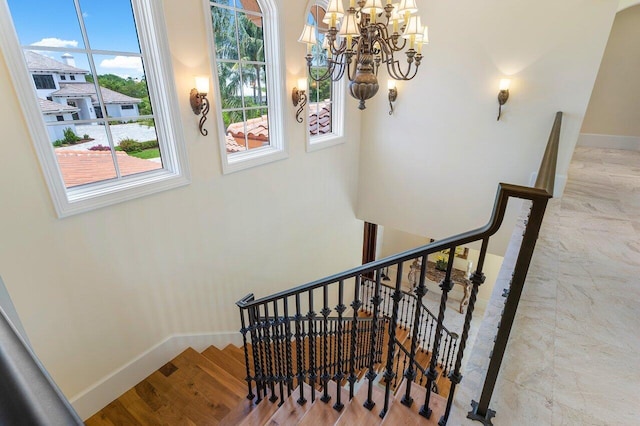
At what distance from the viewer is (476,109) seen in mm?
4215

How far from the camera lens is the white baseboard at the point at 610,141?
17.0 feet

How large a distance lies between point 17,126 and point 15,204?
0.49m

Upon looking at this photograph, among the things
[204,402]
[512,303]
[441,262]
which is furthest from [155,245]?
[441,262]

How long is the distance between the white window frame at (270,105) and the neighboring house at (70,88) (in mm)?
833

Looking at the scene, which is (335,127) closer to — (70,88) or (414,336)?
(70,88)

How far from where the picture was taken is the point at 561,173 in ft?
11.4

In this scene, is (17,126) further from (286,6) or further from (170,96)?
(286,6)

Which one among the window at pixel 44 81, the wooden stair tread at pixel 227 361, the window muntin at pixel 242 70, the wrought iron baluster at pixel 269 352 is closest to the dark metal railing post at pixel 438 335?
the wrought iron baluster at pixel 269 352

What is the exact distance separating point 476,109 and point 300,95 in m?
2.39

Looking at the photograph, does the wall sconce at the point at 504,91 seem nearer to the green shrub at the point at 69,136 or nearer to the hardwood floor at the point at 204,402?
the hardwood floor at the point at 204,402

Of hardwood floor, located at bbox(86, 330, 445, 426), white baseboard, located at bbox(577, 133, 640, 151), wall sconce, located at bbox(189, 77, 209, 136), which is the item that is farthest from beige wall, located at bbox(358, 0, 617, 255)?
hardwood floor, located at bbox(86, 330, 445, 426)

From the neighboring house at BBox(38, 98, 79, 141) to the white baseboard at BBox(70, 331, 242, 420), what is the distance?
2.02m

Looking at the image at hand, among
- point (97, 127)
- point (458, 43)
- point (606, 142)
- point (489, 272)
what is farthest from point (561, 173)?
point (97, 127)

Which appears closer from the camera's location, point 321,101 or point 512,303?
point 512,303
